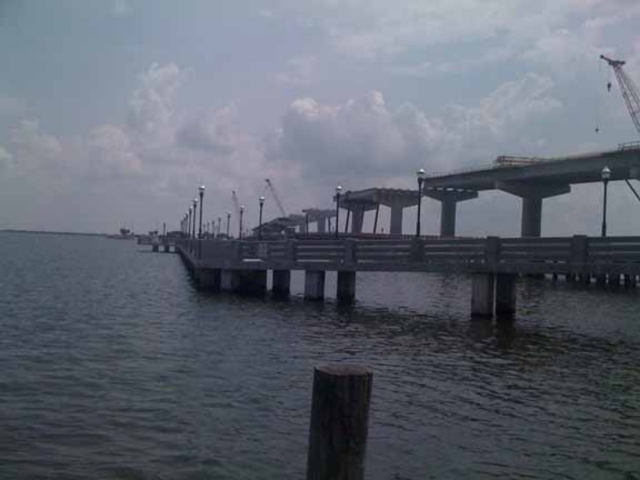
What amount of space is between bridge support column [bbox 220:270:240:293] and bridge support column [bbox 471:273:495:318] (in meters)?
14.1

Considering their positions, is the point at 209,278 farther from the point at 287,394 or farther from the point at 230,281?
the point at 287,394

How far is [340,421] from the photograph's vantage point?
6.04 metres

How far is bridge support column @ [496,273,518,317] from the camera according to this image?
29625mm

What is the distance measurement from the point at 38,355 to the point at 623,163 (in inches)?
2578

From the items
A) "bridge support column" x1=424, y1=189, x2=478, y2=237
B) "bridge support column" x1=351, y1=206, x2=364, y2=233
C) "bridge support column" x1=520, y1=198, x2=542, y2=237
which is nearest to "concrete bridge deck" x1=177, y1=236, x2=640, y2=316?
"bridge support column" x1=520, y1=198, x2=542, y2=237

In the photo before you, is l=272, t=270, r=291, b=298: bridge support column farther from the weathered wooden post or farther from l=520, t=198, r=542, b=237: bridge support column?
l=520, t=198, r=542, b=237: bridge support column

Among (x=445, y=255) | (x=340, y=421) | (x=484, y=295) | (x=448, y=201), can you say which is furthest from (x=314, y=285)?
(x=448, y=201)

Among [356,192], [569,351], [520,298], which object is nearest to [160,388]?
[569,351]

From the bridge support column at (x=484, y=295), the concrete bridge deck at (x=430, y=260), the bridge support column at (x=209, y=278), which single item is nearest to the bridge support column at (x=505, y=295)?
the concrete bridge deck at (x=430, y=260)

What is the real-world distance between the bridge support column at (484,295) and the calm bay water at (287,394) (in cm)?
139

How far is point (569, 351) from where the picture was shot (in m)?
20.9

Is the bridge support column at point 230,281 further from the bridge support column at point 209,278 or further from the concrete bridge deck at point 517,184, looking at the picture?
the concrete bridge deck at point 517,184

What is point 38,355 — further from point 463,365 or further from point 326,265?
point 326,265

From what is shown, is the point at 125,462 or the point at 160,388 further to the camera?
the point at 160,388
